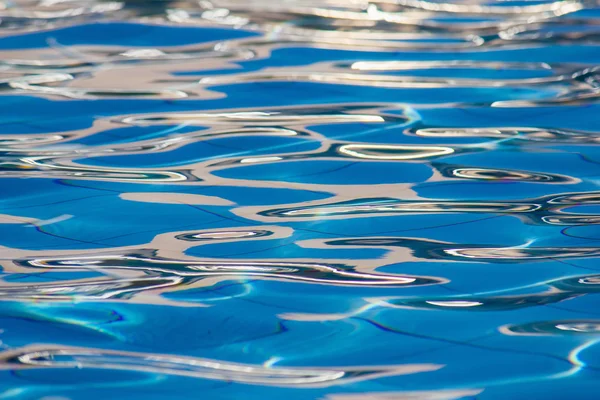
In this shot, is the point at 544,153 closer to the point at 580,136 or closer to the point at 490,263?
the point at 580,136

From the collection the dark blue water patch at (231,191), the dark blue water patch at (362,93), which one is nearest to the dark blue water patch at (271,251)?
the dark blue water patch at (231,191)

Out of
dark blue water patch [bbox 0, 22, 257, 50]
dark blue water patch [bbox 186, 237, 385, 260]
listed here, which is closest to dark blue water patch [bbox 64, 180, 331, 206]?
dark blue water patch [bbox 186, 237, 385, 260]

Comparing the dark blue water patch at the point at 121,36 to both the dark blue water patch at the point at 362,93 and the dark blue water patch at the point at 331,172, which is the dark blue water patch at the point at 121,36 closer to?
the dark blue water patch at the point at 362,93

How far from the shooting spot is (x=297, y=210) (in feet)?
8.63

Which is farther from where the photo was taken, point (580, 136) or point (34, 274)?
point (580, 136)

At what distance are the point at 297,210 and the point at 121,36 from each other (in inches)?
100

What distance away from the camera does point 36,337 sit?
1805 millimetres

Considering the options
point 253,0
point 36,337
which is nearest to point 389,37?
point 253,0

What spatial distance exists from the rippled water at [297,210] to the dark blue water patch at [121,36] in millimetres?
17

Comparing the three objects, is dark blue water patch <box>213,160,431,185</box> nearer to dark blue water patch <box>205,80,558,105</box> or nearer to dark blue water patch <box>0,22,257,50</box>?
dark blue water patch <box>205,80,558,105</box>

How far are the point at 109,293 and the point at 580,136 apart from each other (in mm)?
2053

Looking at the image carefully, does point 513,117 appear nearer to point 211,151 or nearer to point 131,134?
point 211,151

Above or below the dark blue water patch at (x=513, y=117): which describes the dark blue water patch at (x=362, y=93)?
above

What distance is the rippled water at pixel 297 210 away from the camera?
1.72 meters
